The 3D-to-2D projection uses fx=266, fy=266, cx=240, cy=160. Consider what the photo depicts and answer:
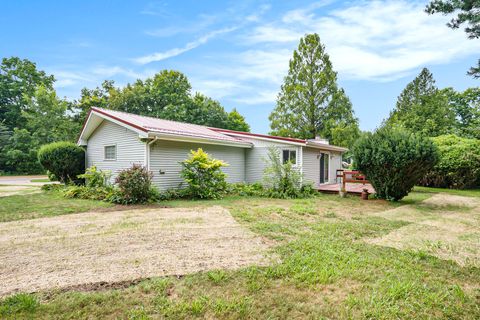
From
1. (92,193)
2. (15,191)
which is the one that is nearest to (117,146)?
(92,193)

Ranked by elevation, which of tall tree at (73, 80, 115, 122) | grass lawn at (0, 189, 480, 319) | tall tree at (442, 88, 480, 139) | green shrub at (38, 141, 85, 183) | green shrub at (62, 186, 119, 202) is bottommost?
grass lawn at (0, 189, 480, 319)

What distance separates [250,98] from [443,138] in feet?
50.1

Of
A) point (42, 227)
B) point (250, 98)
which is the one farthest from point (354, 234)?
point (250, 98)

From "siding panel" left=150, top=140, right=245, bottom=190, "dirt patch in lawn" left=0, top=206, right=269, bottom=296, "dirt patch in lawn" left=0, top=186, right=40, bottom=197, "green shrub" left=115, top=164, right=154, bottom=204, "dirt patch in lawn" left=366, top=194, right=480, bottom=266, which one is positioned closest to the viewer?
"dirt patch in lawn" left=0, top=206, right=269, bottom=296

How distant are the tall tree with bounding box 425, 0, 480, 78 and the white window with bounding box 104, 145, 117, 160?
11.3 meters

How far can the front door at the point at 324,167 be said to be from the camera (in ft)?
48.8

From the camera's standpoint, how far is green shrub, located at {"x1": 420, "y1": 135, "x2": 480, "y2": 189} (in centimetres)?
1415

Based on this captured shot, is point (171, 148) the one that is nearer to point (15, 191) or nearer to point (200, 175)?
point (200, 175)

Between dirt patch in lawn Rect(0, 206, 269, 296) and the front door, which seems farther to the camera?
the front door

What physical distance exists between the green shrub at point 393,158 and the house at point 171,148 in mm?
3006

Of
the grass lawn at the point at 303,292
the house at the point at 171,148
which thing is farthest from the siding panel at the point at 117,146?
the grass lawn at the point at 303,292

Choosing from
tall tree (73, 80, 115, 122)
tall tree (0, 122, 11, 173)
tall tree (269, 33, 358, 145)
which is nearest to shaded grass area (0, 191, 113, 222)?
tall tree (269, 33, 358, 145)

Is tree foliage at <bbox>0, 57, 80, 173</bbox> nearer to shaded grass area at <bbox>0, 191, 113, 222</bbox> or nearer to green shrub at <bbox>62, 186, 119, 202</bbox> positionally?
green shrub at <bbox>62, 186, 119, 202</bbox>

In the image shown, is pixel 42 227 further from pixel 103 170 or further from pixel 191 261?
pixel 103 170
